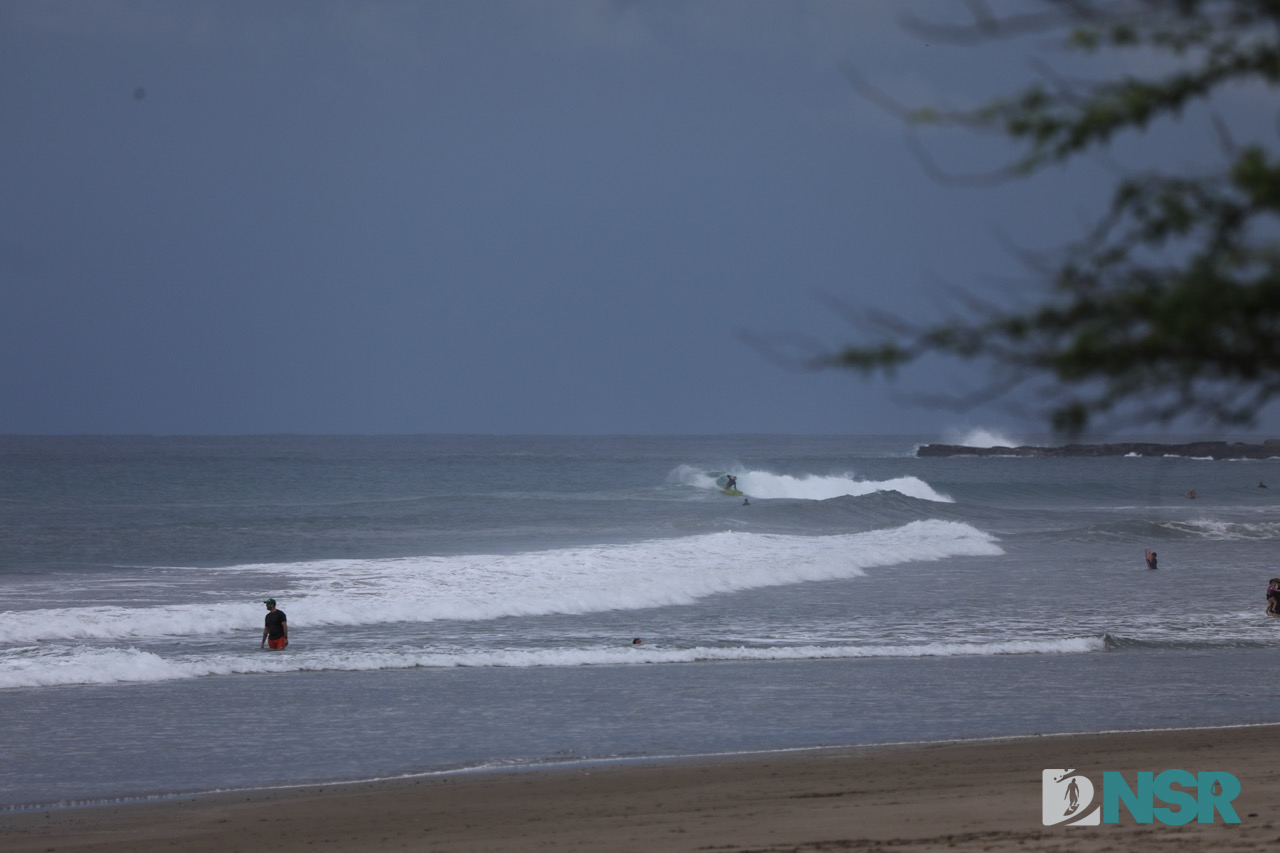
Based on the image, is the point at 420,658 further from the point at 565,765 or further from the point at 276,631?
the point at 565,765

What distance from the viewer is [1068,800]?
896 centimetres

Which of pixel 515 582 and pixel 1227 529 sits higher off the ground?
pixel 1227 529

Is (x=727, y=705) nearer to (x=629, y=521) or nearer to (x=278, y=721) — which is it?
(x=278, y=721)

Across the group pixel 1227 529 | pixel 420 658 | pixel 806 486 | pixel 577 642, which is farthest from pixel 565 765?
pixel 806 486

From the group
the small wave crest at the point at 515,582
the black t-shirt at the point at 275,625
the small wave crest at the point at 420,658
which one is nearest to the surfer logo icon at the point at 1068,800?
the small wave crest at the point at 420,658

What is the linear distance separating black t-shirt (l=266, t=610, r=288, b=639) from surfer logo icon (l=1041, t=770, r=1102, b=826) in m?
11.5

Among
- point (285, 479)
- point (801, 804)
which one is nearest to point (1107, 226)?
point (801, 804)

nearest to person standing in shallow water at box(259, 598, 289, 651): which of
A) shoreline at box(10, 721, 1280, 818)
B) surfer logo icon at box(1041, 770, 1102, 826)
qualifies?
shoreline at box(10, 721, 1280, 818)

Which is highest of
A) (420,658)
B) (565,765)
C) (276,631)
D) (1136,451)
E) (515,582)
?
(1136,451)

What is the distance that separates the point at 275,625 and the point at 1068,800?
40.1 ft

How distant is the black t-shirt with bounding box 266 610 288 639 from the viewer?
17984 mm

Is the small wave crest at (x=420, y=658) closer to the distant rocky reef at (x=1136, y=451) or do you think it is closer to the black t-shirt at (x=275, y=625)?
Answer: the black t-shirt at (x=275, y=625)

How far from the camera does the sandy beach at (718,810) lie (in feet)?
26.3

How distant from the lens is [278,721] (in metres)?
13.0
